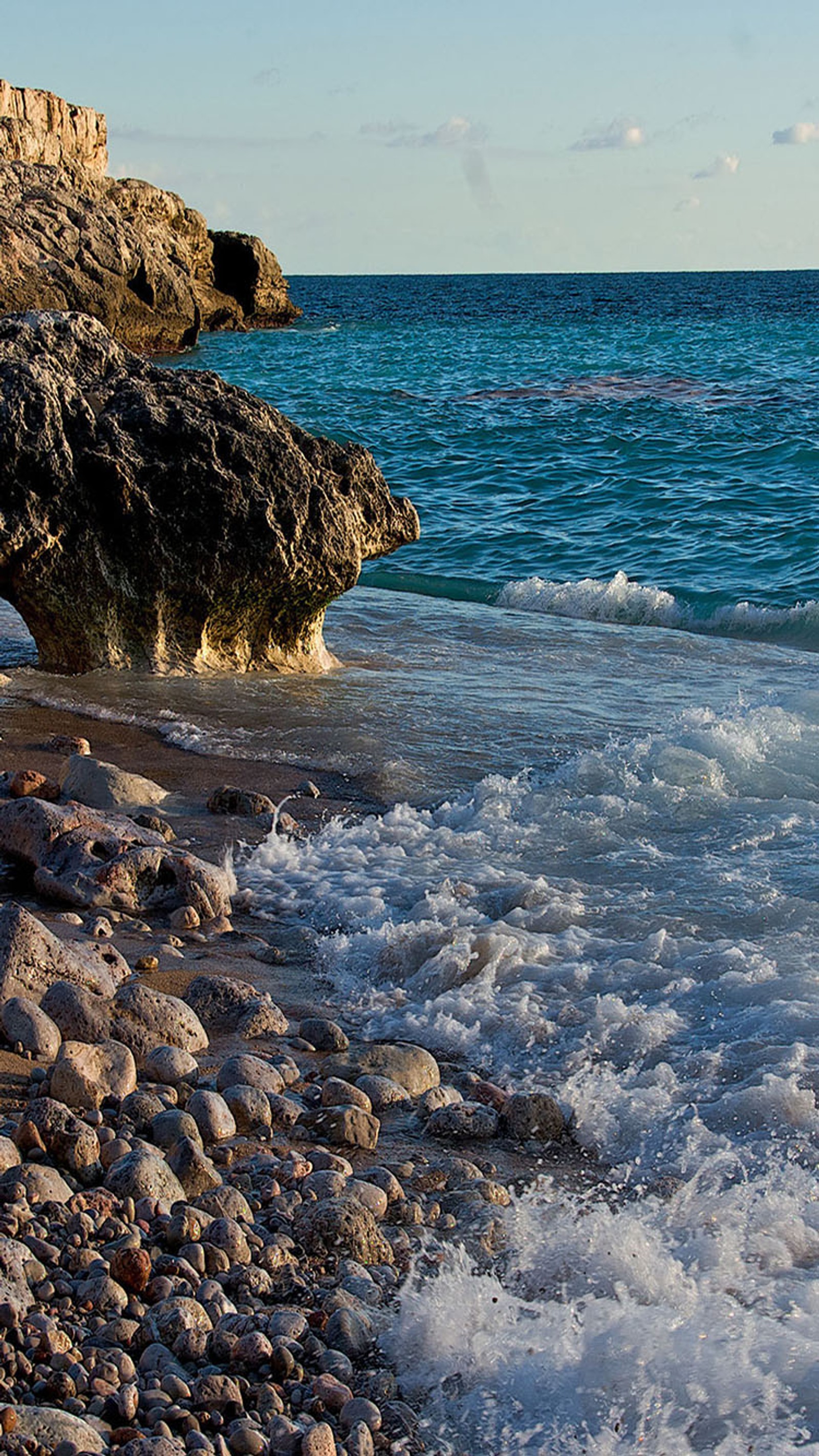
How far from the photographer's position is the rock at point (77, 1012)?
3432mm

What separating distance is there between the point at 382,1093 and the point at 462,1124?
24 cm

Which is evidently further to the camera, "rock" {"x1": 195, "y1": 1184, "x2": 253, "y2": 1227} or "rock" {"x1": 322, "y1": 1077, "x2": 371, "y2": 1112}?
"rock" {"x1": 322, "y1": 1077, "x2": 371, "y2": 1112}

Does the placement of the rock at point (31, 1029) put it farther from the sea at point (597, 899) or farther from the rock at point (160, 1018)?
the sea at point (597, 899)

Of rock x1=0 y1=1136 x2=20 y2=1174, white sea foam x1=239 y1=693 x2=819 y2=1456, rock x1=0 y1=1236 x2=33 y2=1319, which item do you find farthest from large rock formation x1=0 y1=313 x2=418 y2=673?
rock x1=0 y1=1236 x2=33 y2=1319

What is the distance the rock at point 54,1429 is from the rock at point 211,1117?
1027 mm

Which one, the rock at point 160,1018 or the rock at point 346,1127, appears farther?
the rock at point 160,1018

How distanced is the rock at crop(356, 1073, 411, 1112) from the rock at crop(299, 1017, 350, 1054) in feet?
0.82

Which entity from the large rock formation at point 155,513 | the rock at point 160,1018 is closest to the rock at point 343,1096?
the rock at point 160,1018

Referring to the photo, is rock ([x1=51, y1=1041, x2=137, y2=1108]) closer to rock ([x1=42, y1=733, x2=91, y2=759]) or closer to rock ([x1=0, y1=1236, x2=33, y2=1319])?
rock ([x1=0, y1=1236, x2=33, y2=1319])

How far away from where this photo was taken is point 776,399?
67.7ft

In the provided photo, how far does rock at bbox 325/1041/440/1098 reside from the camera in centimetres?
347

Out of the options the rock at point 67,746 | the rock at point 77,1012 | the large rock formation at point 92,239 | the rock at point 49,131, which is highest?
the rock at point 49,131

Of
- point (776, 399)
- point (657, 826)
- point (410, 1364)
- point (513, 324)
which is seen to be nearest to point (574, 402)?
point (776, 399)

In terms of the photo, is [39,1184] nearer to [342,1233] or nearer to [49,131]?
[342,1233]
